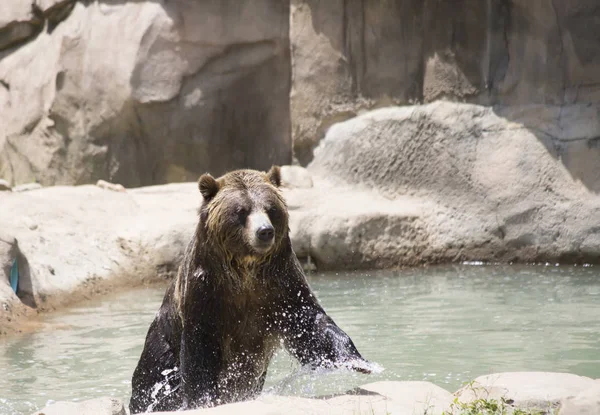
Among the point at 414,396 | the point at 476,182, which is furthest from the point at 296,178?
the point at 414,396

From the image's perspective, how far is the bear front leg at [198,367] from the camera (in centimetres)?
531

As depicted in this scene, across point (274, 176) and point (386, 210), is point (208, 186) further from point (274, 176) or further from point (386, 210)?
point (386, 210)

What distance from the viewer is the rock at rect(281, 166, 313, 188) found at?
13.1m

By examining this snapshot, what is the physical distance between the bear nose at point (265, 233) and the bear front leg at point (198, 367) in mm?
644

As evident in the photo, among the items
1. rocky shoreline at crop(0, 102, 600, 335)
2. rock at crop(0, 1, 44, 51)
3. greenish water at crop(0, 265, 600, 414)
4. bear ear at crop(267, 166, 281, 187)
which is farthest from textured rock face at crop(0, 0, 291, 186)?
bear ear at crop(267, 166, 281, 187)

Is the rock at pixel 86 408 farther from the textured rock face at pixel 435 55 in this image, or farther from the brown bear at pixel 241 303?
the textured rock face at pixel 435 55

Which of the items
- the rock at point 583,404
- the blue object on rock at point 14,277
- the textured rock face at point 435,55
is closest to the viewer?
the rock at point 583,404

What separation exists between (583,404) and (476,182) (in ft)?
27.5

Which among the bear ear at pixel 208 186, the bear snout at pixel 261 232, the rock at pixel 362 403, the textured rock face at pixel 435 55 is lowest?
the rock at pixel 362 403

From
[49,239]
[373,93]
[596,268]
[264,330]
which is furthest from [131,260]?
[264,330]

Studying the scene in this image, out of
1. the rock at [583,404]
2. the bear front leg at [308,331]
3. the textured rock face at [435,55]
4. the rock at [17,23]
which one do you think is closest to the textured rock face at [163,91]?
the rock at [17,23]

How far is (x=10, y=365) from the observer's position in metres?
8.05

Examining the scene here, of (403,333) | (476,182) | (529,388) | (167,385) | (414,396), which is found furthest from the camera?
(476,182)

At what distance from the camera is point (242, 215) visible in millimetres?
5293
